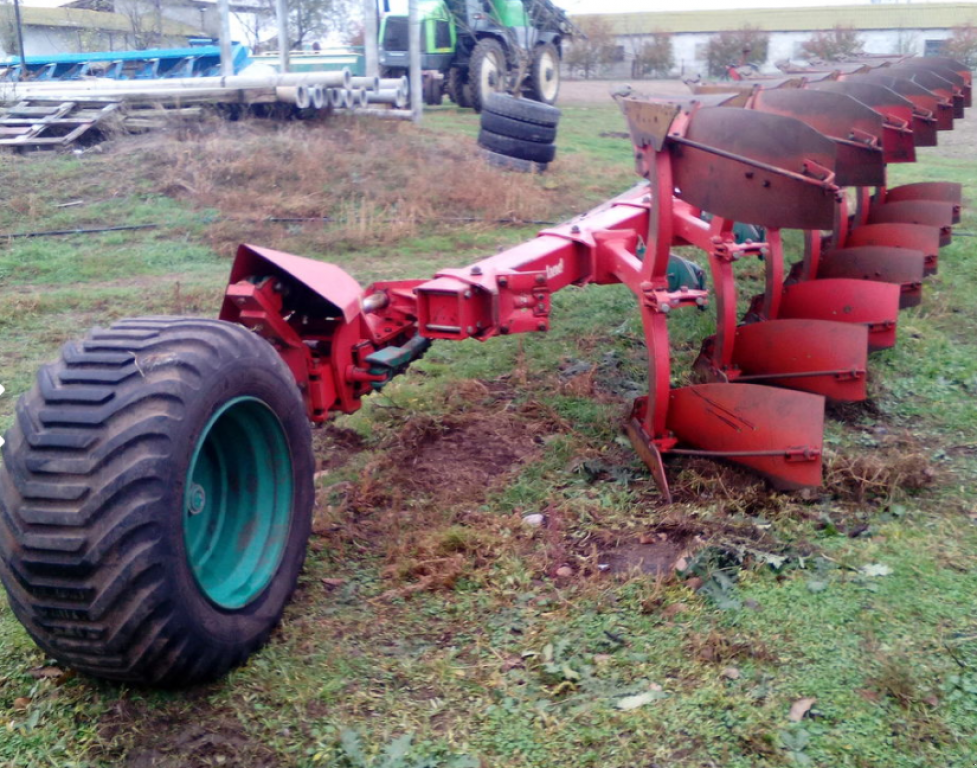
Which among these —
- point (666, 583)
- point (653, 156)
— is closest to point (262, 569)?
point (666, 583)

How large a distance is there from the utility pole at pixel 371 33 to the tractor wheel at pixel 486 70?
9.56 ft

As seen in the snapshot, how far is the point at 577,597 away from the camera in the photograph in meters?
3.27

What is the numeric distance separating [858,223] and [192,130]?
8.27 meters

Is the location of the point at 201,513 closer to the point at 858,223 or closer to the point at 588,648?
the point at 588,648

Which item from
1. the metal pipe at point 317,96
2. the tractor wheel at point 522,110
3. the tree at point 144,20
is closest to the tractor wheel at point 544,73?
the metal pipe at point 317,96

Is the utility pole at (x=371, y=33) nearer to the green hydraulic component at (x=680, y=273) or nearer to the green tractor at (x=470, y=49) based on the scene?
the green tractor at (x=470, y=49)

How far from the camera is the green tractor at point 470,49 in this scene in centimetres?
1692

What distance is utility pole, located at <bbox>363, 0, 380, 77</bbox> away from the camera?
13.8 meters

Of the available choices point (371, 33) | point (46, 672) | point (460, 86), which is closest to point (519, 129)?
point (371, 33)

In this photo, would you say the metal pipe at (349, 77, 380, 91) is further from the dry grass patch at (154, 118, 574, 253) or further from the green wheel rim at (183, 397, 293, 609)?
→ the green wheel rim at (183, 397, 293, 609)

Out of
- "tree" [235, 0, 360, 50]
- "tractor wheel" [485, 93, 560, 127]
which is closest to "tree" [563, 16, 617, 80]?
"tree" [235, 0, 360, 50]

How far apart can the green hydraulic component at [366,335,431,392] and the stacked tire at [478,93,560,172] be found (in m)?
7.88

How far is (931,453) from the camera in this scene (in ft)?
14.7

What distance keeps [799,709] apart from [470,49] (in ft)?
54.3
